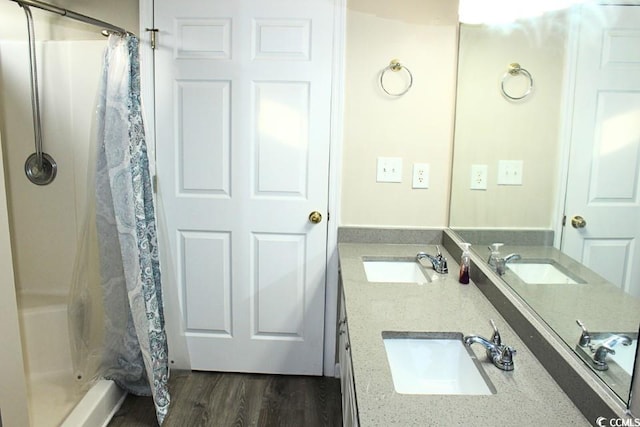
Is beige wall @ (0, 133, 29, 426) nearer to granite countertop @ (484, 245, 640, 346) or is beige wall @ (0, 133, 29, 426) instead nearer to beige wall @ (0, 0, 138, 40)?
beige wall @ (0, 0, 138, 40)

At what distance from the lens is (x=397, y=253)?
235 centimetres

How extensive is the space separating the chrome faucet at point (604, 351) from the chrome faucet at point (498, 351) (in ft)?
0.72

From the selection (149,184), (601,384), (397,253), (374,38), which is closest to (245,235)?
(149,184)

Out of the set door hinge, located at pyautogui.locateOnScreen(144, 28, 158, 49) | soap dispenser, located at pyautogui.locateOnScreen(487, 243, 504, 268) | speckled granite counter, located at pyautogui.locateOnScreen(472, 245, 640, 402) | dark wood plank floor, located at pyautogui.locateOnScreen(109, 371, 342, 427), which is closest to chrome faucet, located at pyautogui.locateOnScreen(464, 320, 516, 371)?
speckled granite counter, located at pyautogui.locateOnScreen(472, 245, 640, 402)

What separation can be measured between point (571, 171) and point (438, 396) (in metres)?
0.66

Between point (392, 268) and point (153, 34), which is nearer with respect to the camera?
point (392, 268)

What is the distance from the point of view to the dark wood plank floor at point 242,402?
227 cm

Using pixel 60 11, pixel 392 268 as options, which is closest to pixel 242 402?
pixel 392 268

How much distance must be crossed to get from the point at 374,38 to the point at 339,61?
0.66 ft

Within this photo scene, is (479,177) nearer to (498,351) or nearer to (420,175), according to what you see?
(420,175)

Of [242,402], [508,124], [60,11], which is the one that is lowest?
[242,402]

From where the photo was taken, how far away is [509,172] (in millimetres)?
1742

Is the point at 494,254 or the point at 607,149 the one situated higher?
the point at 607,149

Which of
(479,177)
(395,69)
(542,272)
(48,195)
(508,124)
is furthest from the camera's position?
(48,195)
